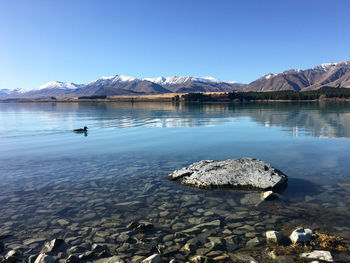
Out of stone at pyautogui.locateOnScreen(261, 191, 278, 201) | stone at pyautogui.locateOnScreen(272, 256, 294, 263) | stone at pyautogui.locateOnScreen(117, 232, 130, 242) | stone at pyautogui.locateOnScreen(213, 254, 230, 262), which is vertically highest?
stone at pyautogui.locateOnScreen(261, 191, 278, 201)

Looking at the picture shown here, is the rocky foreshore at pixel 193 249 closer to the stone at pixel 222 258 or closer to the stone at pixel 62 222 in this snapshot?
the stone at pixel 222 258

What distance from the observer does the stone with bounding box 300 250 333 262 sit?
988cm

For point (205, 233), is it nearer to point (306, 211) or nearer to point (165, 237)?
point (165, 237)

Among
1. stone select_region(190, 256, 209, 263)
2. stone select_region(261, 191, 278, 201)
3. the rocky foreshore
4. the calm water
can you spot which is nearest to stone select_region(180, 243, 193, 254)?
the rocky foreshore

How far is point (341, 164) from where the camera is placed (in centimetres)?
2481

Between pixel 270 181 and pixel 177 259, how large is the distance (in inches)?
413

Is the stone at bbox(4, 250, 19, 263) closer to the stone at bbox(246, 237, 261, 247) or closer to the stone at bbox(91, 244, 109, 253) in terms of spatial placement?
the stone at bbox(91, 244, 109, 253)

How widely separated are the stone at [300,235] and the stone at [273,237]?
24.2 inches

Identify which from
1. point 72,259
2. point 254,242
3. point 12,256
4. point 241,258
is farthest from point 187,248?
point 12,256

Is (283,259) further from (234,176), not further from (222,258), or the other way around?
(234,176)

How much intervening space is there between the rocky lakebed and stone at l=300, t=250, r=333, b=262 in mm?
36

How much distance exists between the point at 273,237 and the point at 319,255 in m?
1.92

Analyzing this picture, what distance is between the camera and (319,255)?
10094 mm

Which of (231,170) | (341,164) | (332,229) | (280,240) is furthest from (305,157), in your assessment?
(280,240)
